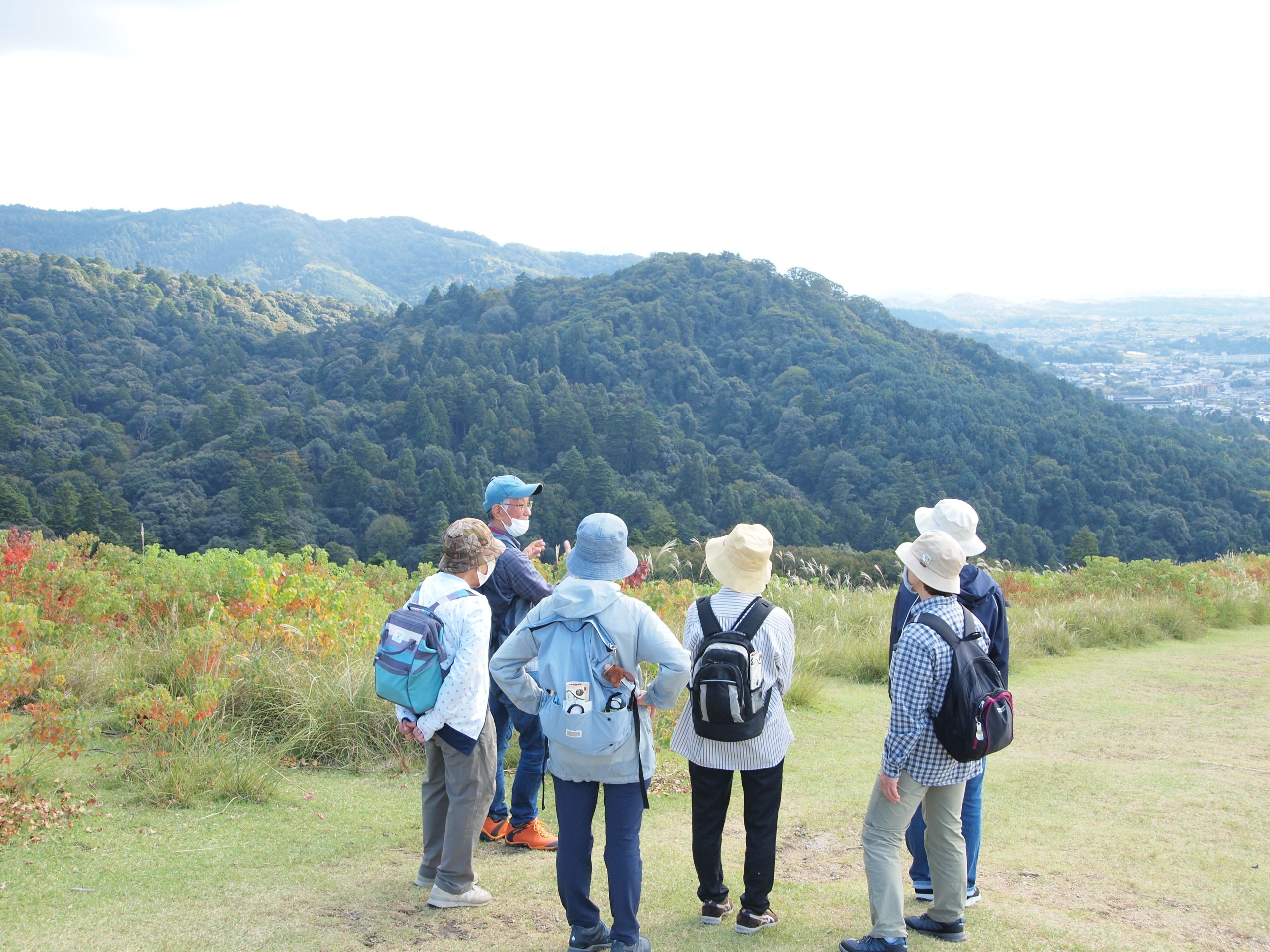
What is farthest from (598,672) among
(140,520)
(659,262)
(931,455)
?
(659,262)

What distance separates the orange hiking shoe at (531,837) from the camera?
12.4 feet

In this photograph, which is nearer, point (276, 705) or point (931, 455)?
point (276, 705)

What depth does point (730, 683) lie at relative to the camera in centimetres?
285

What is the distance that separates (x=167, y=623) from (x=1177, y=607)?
368 inches

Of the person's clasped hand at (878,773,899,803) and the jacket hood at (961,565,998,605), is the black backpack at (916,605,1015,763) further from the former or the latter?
the jacket hood at (961,565,998,605)

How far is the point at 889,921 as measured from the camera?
2.89 m

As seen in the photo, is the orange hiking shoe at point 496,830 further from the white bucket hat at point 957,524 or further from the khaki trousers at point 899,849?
the white bucket hat at point 957,524

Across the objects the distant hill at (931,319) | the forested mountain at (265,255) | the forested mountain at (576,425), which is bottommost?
the forested mountain at (576,425)

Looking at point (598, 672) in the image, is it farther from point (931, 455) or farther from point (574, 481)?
point (931, 455)

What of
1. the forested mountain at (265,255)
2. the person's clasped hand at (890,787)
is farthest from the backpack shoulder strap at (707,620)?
the forested mountain at (265,255)

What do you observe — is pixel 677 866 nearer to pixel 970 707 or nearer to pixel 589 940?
pixel 589 940

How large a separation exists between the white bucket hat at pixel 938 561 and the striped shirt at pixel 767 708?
19.1 inches

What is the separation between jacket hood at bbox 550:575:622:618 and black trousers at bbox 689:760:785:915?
739 millimetres

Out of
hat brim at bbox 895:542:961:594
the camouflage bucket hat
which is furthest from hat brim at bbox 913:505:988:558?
the camouflage bucket hat
